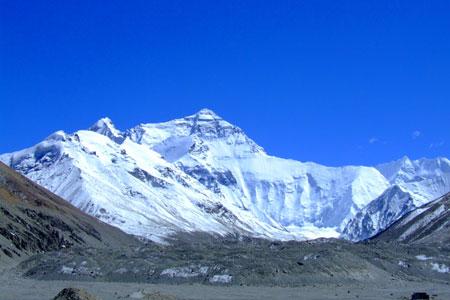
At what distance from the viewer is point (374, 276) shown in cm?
11762

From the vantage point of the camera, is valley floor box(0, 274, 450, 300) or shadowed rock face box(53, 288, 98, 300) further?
valley floor box(0, 274, 450, 300)

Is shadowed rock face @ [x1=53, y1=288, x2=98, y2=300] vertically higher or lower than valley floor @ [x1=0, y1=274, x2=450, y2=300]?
lower

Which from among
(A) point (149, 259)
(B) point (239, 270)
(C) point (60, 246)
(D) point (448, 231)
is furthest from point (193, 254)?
(D) point (448, 231)

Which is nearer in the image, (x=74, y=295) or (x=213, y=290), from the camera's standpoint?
(x=74, y=295)

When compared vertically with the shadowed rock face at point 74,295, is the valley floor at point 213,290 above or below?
above

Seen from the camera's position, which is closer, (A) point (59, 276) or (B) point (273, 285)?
(B) point (273, 285)

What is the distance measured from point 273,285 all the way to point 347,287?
9.54m

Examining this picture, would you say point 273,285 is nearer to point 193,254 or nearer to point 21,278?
point 193,254

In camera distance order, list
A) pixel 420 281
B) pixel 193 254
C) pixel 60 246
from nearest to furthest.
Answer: pixel 420 281
pixel 193 254
pixel 60 246

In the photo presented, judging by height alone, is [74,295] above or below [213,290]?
below

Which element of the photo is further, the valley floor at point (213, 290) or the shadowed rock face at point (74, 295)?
the valley floor at point (213, 290)

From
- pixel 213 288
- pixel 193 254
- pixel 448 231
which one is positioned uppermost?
pixel 448 231

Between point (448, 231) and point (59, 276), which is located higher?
point (448, 231)

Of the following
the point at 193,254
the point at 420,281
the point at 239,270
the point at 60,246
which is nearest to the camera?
the point at 239,270
